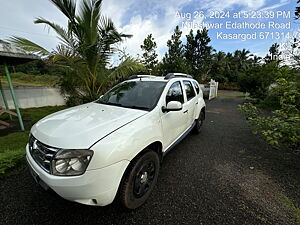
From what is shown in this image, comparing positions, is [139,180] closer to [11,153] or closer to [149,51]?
[11,153]

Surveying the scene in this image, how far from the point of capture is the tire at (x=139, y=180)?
1495mm

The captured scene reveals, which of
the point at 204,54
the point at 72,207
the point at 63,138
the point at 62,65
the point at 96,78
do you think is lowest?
the point at 72,207

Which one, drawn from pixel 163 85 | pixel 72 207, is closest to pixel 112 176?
pixel 72 207

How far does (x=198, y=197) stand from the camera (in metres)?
1.90

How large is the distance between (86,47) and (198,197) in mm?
5256

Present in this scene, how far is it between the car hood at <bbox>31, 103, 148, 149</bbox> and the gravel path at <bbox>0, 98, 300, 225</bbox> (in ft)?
2.00

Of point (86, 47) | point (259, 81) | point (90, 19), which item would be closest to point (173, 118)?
point (86, 47)

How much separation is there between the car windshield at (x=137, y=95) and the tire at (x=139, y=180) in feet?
2.47

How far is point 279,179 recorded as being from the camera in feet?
7.52

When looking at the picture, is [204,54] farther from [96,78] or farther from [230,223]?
[230,223]

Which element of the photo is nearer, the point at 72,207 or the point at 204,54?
the point at 72,207

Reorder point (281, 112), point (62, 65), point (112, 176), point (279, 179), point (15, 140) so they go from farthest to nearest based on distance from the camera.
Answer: point (62, 65) → point (15, 140) → point (281, 112) → point (279, 179) → point (112, 176)

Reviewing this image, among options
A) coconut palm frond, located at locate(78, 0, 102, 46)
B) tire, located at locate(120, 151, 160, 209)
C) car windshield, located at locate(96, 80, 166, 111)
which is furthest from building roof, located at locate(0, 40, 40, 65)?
tire, located at locate(120, 151, 160, 209)

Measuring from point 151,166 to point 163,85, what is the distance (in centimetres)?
143
